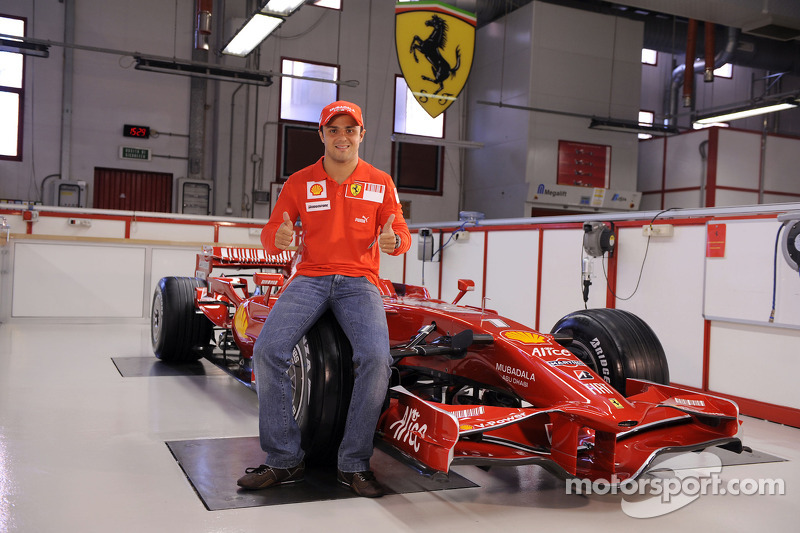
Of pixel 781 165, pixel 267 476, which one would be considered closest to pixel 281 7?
pixel 267 476

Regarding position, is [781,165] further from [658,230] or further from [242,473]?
[242,473]

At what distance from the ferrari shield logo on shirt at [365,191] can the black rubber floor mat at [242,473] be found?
1.29 meters

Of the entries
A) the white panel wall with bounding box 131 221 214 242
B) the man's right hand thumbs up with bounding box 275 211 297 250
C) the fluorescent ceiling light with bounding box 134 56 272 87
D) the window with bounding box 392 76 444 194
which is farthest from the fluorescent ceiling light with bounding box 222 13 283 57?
the man's right hand thumbs up with bounding box 275 211 297 250

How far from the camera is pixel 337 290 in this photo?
3.23m

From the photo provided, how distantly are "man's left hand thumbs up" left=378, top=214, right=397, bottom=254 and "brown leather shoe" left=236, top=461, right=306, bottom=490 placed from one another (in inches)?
40.5

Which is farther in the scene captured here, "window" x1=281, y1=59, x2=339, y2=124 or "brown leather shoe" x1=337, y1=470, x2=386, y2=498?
"window" x1=281, y1=59, x2=339, y2=124

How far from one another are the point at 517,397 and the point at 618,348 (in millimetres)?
735

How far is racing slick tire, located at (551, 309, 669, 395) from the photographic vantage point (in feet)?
12.2

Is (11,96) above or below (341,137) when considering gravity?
above

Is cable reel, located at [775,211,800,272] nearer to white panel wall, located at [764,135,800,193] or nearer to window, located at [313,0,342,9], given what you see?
white panel wall, located at [764,135,800,193]

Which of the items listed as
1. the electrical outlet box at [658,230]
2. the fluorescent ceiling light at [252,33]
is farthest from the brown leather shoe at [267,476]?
the fluorescent ceiling light at [252,33]

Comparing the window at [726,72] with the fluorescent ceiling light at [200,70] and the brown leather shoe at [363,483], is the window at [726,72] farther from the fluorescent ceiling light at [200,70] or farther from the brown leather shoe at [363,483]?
the brown leather shoe at [363,483]

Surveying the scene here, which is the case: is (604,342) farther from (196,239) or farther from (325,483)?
(196,239)

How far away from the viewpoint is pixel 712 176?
1443cm
